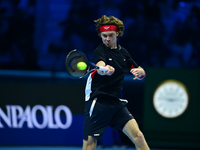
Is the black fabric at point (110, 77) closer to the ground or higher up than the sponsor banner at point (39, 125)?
higher up

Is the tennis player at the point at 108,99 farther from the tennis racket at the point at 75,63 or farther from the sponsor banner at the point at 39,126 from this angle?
the sponsor banner at the point at 39,126

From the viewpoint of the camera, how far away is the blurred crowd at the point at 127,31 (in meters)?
6.98

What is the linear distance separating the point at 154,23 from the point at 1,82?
373 centimetres

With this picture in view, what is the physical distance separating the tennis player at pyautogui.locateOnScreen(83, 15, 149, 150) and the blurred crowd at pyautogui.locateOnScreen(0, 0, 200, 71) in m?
3.31

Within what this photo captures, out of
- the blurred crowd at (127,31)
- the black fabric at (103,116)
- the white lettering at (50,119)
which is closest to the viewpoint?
the black fabric at (103,116)

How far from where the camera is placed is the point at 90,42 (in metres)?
7.11

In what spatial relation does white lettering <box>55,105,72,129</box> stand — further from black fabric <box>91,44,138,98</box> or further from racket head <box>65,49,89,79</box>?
racket head <box>65,49,89,79</box>

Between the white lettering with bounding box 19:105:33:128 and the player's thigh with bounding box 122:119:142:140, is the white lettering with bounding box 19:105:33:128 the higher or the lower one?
the lower one

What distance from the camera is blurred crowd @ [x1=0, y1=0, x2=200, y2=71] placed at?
698 centimetres

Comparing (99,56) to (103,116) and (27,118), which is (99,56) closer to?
(103,116)

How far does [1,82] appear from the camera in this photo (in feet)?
19.5

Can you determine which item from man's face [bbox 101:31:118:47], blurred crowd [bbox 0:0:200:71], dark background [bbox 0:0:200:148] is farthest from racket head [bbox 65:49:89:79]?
Answer: blurred crowd [bbox 0:0:200:71]

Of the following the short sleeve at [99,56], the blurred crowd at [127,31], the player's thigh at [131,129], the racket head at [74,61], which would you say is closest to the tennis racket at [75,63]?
the racket head at [74,61]

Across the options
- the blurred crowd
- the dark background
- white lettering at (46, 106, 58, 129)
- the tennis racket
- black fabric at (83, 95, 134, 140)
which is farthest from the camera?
the blurred crowd
